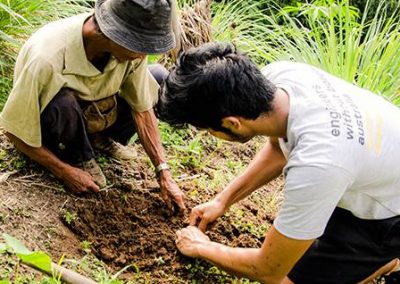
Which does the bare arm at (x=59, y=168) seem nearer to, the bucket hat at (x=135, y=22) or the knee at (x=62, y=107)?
the knee at (x=62, y=107)

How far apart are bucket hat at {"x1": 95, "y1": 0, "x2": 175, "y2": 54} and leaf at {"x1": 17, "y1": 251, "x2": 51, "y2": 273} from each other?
93 cm

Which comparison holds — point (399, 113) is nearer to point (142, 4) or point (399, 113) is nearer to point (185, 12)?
point (142, 4)

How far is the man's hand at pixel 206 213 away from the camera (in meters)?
2.50

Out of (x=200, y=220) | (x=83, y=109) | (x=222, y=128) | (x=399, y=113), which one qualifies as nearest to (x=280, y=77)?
(x=222, y=128)

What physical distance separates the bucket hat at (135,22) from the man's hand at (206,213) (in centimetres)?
66

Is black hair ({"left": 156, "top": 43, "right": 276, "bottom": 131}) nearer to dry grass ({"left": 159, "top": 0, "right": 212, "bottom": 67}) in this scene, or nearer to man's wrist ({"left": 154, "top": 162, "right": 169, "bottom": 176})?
man's wrist ({"left": 154, "top": 162, "right": 169, "bottom": 176})

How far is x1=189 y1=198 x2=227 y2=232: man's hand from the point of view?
250 cm

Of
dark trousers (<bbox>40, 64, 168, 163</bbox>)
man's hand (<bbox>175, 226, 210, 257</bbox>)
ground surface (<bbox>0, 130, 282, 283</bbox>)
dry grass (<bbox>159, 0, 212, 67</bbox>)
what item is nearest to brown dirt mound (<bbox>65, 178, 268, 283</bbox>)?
ground surface (<bbox>0, 130, 282, 283</bbox>)

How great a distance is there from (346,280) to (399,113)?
0.66m

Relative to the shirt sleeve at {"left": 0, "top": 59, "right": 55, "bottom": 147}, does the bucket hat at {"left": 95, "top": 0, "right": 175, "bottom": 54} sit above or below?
above

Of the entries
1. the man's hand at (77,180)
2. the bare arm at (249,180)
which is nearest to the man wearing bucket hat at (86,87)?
the man's hand at (77,180)

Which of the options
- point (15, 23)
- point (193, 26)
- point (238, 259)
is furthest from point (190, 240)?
point (193, 26)

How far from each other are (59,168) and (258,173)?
84cm

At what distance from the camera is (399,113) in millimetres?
2154
